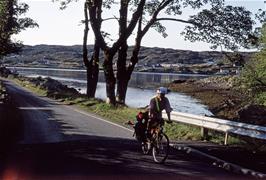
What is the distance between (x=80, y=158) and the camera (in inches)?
546

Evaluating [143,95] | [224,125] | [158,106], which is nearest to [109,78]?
[224,125]

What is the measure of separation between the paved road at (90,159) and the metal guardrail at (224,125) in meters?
2.28

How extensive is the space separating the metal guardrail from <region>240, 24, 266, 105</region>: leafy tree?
751 inches

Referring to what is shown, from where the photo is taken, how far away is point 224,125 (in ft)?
59.0

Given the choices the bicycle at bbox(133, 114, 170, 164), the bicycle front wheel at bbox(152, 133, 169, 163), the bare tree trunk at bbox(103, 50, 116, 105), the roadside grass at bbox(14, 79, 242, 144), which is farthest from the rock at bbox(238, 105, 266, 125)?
the bicycle front wheel at bbox(152, 133, 169, 163)

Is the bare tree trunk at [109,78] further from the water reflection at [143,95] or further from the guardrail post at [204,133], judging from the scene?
the water reflection at [143,95]

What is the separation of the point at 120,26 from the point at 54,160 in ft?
68.6

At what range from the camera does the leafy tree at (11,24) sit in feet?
155

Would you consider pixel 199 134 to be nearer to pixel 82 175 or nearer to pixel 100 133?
pixel 100 133

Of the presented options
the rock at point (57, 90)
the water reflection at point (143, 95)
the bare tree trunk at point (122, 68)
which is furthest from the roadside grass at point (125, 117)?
the water reflection at point (143, 95)

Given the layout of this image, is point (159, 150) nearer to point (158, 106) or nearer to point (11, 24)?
point (158, 106)

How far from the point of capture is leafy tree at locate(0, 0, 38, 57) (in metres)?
47.3

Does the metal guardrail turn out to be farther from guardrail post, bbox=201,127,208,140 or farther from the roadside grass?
the roadside grass

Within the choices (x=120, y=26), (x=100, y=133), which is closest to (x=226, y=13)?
(x=120, y=26)
